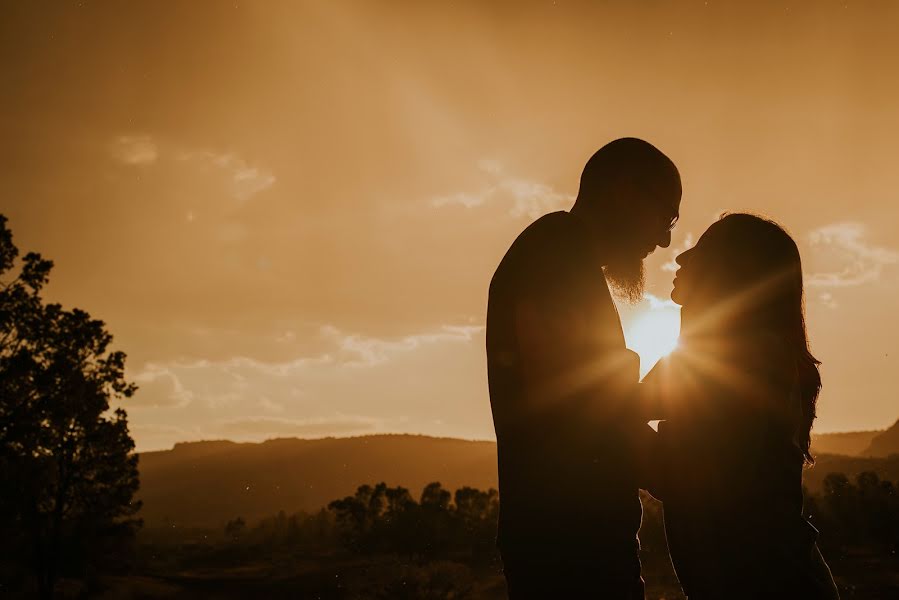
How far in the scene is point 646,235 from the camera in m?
2.49

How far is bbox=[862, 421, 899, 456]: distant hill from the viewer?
9091cm

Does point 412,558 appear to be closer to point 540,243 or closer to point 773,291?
point 773,291

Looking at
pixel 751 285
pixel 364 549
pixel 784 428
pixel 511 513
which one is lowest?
pixel 364 549

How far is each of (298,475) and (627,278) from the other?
141685 mm

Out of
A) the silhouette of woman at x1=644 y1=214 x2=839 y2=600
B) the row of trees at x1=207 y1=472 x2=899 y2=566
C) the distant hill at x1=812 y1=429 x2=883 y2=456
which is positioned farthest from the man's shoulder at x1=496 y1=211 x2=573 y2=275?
the distant hill at x1=812 y1=429 x2=883 y2=456

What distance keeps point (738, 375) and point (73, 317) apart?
84.7 feet

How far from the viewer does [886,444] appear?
93562 millimetres

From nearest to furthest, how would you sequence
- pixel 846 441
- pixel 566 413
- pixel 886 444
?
pixel 566 413
pixel 886 444
pixel 846 441

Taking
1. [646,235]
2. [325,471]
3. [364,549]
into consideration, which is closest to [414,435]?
[325,471]

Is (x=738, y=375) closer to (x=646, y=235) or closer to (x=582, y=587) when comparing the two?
(x=646, y=235)

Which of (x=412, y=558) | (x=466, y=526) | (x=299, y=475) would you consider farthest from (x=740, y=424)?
(x=299, y=475)

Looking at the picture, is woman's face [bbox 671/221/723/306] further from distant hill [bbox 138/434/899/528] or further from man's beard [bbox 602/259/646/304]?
distant hill [bbox 138/434/899/528]

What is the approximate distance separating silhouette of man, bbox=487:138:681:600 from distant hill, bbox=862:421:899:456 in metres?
106

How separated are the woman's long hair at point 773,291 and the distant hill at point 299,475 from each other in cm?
10791
